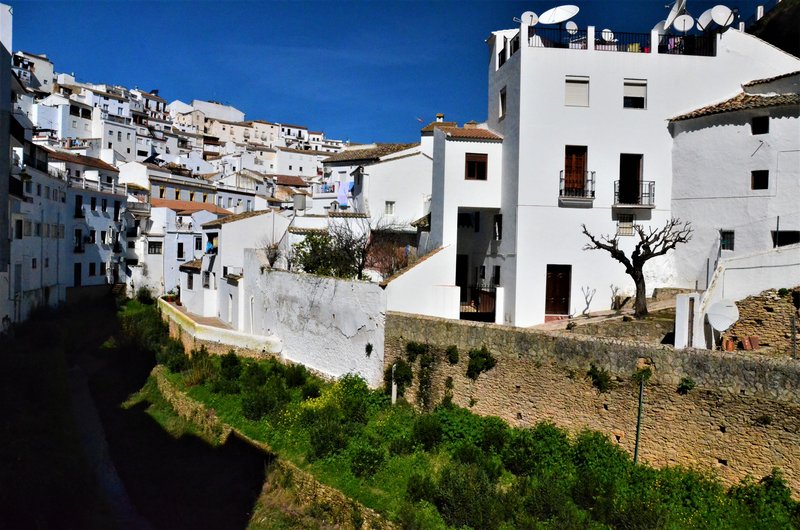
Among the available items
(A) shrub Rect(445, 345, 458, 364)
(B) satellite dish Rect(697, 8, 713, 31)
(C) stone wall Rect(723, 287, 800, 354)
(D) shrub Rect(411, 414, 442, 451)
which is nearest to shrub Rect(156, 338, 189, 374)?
(D) shrub Rect(411, 414, 442, 451)

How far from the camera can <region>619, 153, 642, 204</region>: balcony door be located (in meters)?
19.9

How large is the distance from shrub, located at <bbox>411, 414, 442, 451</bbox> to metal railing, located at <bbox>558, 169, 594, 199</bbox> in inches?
360

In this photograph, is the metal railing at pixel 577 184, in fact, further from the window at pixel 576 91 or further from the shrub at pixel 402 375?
the shrub at pixel 402 375

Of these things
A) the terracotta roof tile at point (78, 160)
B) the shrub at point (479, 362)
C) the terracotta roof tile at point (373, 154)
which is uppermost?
the terracotta roof tile at point (78, 160)

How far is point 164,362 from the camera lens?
25.5 metres

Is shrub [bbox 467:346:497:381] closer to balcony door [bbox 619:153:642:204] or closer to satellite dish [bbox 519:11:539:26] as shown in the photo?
balcony door [bbox 619:153:642:204]

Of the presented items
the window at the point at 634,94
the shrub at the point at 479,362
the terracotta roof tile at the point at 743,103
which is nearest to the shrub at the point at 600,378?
the shrub at the point at 479,362

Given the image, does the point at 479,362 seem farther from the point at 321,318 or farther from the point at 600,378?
the point at 321,318

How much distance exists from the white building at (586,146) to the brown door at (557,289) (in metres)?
0.03

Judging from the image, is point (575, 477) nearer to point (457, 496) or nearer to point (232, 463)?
point (457, 496)

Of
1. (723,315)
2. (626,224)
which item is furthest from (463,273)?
(723,315)

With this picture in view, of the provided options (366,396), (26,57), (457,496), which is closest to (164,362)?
(366,396)

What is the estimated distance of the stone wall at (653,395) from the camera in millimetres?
10383

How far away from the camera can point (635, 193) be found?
65.5 feet
